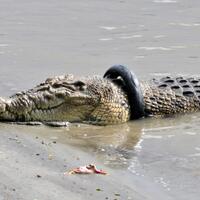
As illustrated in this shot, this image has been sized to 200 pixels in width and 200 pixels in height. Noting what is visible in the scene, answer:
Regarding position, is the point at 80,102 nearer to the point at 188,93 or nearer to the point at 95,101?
the point at 95,101

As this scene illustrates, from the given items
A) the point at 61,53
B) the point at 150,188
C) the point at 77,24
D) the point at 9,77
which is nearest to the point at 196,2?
the point at 77,24

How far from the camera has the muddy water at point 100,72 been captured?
6184mm

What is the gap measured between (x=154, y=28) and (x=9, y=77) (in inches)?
181

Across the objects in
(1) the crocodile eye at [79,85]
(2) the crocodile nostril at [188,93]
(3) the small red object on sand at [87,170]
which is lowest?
(2) the crocodile nostril at [188,93]

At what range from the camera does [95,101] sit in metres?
8.86

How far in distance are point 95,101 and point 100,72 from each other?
101 inches

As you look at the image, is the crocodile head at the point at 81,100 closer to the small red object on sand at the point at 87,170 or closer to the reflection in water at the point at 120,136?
the reflection in water at the point at 120,136

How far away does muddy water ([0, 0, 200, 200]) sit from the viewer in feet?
20.3

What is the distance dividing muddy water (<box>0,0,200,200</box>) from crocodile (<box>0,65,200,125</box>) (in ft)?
0.76

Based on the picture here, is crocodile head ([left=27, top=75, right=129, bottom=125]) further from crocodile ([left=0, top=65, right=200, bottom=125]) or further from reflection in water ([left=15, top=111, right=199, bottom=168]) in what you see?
reflection in water ([left=15, top=111, right=199, bottom=168])

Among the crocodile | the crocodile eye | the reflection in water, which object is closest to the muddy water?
the reflection in water

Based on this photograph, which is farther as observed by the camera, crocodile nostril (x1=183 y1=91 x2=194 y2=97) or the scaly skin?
crocodile nostril (x1=183 y1=91 x2=194 y2=97)

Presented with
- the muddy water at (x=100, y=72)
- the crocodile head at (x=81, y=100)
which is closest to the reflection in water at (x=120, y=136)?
the muddy water at (x=100, y=72)

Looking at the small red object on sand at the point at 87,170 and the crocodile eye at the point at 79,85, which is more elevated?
the crocodile eye at the point at 79,85
